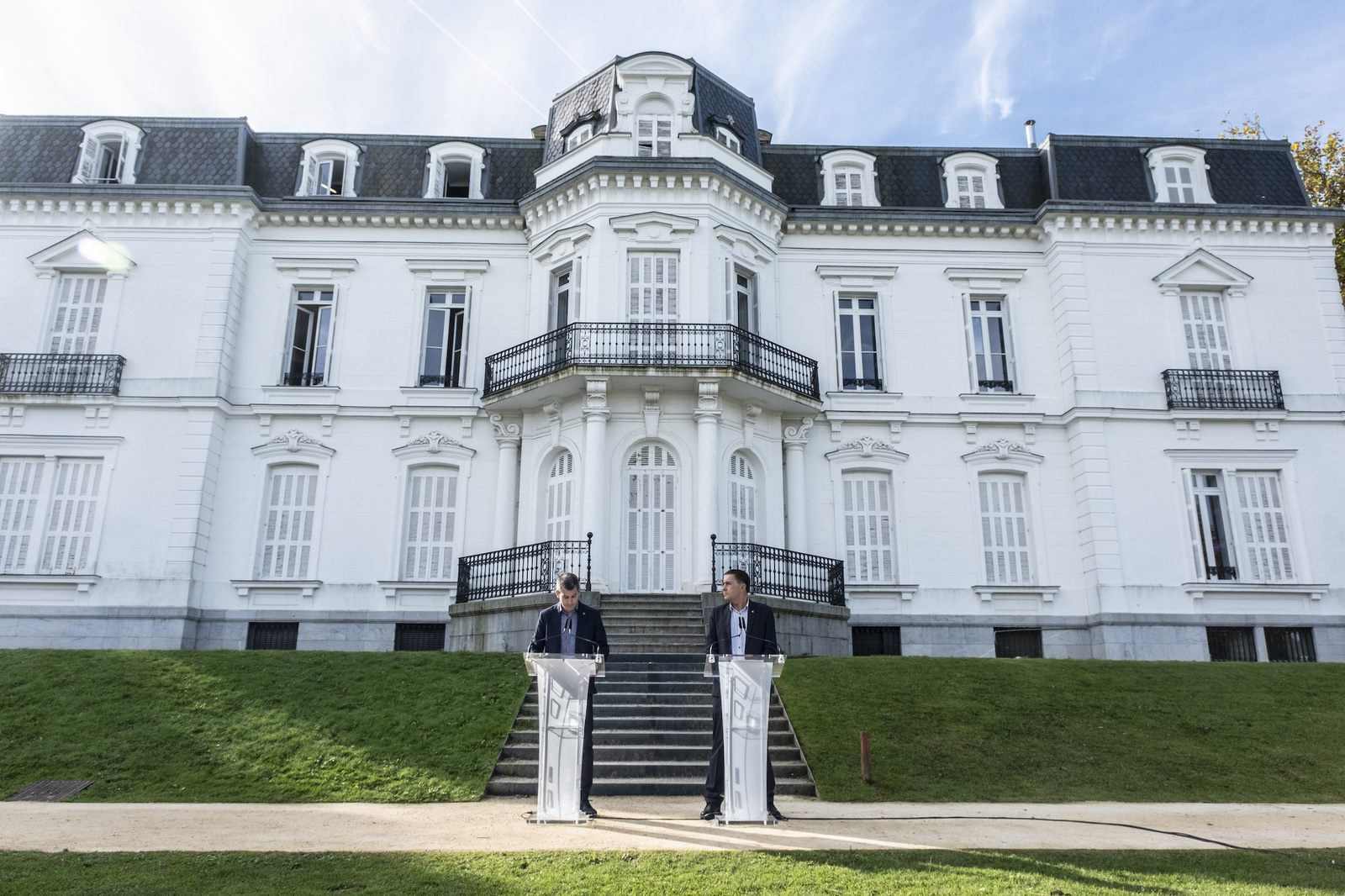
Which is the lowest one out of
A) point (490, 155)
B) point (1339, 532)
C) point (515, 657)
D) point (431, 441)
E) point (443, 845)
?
point (443, 845)

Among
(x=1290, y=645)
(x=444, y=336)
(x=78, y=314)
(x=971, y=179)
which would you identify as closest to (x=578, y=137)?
(x=444, y=336)

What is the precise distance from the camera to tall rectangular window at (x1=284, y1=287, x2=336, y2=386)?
62.8 feet

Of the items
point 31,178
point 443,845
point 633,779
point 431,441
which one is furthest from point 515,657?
point 31,178

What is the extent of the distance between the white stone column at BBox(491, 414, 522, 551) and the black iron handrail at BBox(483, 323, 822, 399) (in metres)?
0.90

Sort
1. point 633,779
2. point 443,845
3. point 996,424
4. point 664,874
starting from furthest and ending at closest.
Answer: point 996,424 → point 633,779 → point 443,845 → point 664,874

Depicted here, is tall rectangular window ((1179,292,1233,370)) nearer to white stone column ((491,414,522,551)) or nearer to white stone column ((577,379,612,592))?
white stone column ((577,379,612,592))

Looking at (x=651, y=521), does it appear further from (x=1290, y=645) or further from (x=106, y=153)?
(x=106, y=153)

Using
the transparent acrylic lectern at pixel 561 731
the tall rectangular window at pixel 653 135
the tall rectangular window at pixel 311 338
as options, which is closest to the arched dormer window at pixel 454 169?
the tall rectangular window at pixel 311 338

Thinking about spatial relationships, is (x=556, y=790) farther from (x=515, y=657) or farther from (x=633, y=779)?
(x=515, y=657)

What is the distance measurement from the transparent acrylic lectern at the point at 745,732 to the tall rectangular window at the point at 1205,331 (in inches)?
620

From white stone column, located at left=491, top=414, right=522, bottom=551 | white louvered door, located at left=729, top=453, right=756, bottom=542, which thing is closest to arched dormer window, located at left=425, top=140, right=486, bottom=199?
white stone column, located at left=491, top=414, right=522, bottom=551

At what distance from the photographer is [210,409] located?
18.0 m

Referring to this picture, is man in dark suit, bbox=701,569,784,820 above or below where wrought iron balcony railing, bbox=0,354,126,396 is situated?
below

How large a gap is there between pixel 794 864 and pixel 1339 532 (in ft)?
55.9
